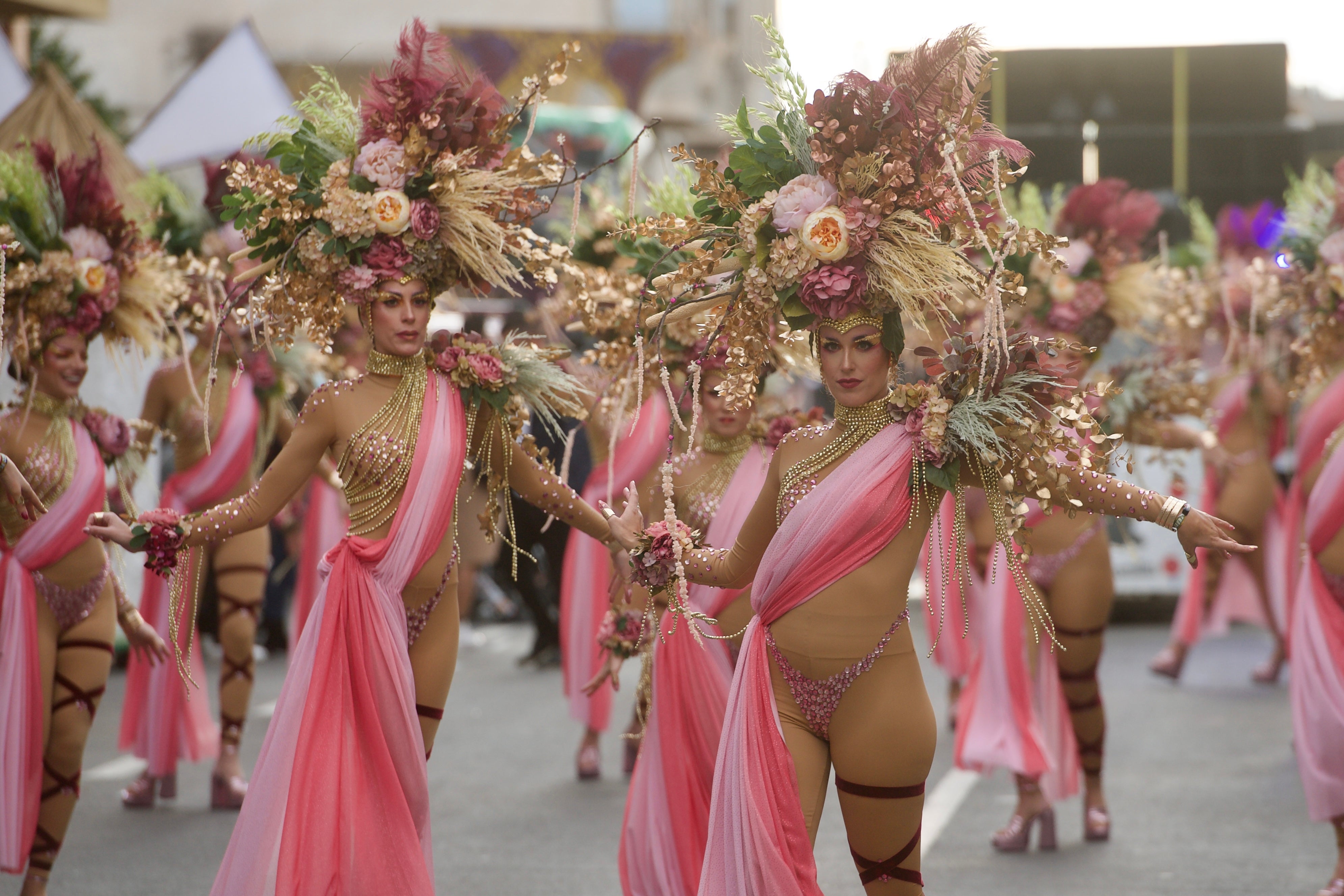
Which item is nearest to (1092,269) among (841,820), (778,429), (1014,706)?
(1014,706)

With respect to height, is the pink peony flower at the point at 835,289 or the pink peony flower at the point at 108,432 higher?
the pink peony flower at the point at 835,289

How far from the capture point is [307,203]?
13.9 feet

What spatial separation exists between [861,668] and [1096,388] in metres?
0.83

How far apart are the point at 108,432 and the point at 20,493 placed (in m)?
0.58

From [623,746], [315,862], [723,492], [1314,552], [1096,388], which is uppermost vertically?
[1096,388]

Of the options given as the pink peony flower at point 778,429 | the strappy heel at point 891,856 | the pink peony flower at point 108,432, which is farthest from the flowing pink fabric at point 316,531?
the strappy heel at point 891,856

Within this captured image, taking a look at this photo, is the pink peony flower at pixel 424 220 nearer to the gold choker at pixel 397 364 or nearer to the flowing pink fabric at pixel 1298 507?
the gold choker at pixel 397 364

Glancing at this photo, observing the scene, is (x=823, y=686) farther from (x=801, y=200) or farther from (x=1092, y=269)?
(x=1092, y=269)

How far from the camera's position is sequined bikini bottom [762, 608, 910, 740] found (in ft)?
11.5

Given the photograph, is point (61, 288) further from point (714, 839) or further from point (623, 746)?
point (623, 746)

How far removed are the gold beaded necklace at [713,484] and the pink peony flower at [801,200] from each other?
1.48 meters

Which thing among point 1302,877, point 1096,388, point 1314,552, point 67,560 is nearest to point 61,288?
point 67,560

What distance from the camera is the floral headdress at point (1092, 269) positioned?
6.23 metres

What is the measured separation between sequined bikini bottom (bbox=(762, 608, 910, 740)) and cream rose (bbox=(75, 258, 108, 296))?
2707 mm
